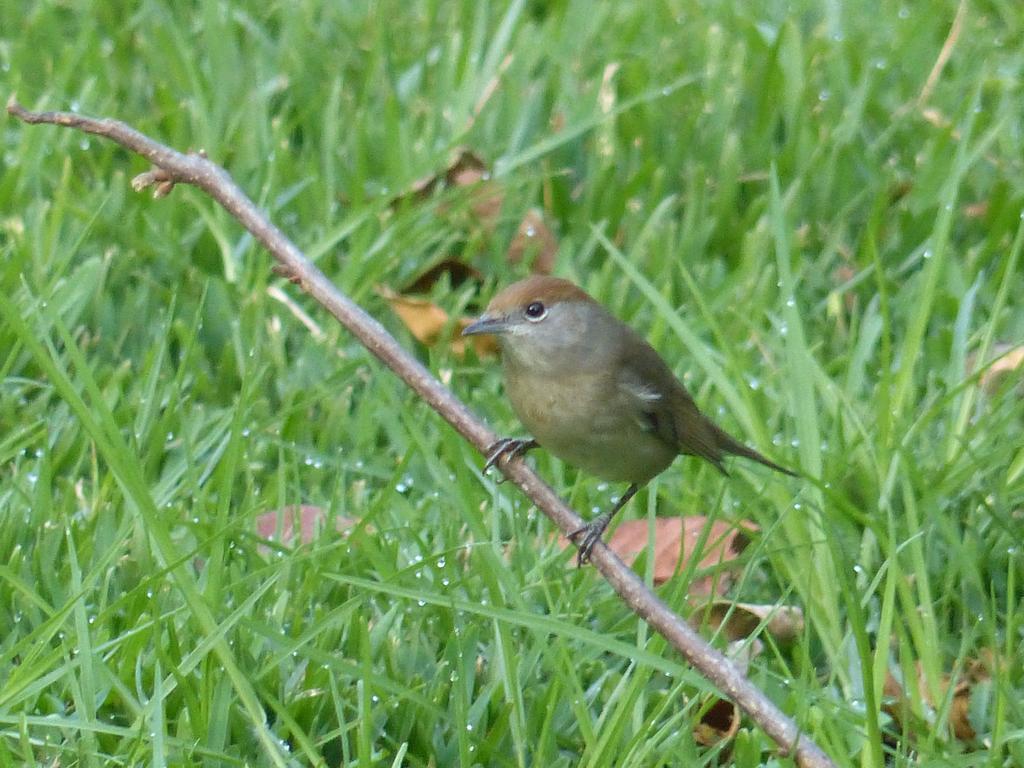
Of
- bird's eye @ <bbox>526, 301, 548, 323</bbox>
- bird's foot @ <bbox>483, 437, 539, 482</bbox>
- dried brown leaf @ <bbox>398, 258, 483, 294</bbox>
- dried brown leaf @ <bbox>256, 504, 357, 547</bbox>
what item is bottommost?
dried brown leaf @ <bbox>256, 504, 357, 547</bbox>

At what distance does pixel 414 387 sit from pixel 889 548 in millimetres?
1058

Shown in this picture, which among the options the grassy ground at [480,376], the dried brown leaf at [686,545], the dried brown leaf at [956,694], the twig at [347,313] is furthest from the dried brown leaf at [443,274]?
the dried brown leaf at [956,694]

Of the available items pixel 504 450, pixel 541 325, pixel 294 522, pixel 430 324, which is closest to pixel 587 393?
pixel 541 325

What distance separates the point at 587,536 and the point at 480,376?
1.63 metres

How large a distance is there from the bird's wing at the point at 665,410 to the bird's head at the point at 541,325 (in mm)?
126

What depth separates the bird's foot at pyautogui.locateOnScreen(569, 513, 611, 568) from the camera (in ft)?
10.7

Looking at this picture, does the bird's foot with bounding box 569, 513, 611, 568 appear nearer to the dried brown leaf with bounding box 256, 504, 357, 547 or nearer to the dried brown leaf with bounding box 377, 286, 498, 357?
the dried brown leaf with bounding box 256, 504, 357, 547

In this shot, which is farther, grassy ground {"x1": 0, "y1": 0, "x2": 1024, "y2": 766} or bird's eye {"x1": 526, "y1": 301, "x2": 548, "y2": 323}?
bird's eye {"x1": 526, "y1": 301, "x2": 548, "y2": 323}

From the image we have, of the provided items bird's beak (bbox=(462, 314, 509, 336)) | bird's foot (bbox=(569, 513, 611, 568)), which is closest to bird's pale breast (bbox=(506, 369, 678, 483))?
bird's beak (bbox=(462, 314, 509, 336))

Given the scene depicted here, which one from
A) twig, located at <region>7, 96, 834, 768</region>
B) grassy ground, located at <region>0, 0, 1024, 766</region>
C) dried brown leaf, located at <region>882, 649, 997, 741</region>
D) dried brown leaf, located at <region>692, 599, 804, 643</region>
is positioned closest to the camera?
twig, located at <region>7, 96, 834, 768</region>

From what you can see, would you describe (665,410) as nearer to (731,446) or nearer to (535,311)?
(731,446)

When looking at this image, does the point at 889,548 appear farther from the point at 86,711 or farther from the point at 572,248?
the point at 572,248

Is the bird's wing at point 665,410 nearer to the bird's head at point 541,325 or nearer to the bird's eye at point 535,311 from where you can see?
the bird's head at point 541,325

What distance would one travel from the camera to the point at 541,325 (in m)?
4.06
